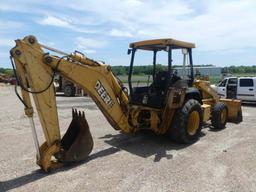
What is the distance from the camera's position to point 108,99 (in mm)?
7156

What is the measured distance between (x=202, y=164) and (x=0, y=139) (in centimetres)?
535

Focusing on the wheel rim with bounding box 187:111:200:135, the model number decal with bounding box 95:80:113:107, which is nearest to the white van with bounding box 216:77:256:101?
the wheel rim with bounding box 187:111:200:135

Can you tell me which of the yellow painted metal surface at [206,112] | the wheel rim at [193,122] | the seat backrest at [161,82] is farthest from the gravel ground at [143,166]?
the seat backrest at [161,82]

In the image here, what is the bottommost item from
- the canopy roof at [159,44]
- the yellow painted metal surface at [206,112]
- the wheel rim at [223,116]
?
the wheel rim at [223,116]

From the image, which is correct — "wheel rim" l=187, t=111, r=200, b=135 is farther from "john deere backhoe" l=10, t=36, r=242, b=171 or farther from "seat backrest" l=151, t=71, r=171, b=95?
"seat backrest" l=151, t=71, r=171, b=95

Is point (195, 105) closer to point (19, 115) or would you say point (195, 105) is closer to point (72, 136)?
point (72, 136)

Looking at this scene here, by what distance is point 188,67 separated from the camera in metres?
9.14

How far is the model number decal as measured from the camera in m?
6.94

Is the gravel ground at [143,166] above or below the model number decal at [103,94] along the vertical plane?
below

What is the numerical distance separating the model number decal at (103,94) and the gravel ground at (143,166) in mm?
1129

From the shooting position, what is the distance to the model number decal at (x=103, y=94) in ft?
22.8

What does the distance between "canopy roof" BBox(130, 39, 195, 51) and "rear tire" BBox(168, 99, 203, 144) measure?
142 centimetres

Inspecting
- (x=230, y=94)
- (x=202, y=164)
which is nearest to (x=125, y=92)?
(x=202, y=164)

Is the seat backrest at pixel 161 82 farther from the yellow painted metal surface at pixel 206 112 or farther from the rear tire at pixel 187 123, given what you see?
the yellow painted metal surface at pixel 206 112
